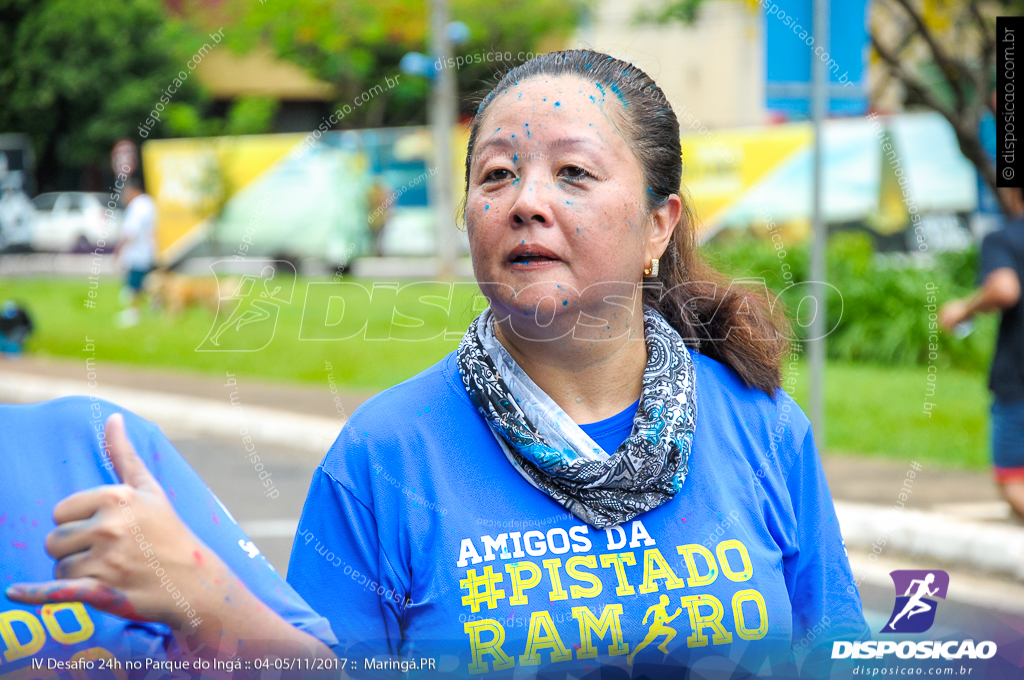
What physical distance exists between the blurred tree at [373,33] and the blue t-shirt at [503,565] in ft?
30.2

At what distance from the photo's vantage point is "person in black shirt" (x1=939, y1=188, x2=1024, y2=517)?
4.52m

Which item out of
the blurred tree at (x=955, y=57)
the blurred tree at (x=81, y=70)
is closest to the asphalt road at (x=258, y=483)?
the blurred tree at (x=81, y=70)

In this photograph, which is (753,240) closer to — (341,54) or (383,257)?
(383,257)

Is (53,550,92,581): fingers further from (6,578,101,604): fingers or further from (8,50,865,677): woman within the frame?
(8,50,865,677): woman

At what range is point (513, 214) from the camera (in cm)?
158

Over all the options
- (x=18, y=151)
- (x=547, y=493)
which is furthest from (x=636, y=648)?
(x=18, y=151)

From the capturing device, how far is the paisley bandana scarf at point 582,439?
1535mm

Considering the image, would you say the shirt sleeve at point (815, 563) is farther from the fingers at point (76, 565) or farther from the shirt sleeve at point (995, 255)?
the shirt sleeve at point (995, 255)

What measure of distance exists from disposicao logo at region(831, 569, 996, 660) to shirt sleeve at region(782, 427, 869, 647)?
0.29 feet

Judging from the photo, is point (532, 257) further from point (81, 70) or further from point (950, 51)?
point (81, 70)

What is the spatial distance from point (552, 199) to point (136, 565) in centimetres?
85

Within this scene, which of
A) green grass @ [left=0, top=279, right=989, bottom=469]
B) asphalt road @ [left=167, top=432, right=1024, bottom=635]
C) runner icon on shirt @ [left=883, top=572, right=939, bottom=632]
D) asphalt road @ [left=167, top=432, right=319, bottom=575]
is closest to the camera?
runner icon on shirt @ [left=883, top=572, right=939, bottom=632]

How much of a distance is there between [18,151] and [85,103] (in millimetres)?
1252

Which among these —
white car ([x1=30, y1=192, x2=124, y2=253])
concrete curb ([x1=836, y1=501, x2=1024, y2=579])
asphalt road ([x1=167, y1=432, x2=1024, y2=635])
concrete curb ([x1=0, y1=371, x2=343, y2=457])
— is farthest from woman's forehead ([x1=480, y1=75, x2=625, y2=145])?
white car ([x1=30, y1=192, x2=124, y2=253])
